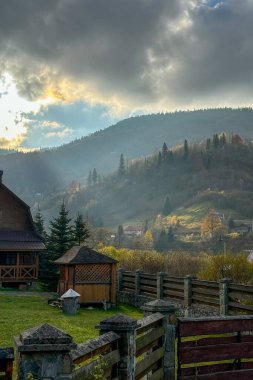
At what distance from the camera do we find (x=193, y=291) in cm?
2048

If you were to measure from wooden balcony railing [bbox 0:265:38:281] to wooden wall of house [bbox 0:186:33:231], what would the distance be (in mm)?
3755

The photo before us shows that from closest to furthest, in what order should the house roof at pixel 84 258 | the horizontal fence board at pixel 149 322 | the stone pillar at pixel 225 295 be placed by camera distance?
1. the horizontal fence board at pixel 149 322
2. the stone pillar at pixel 225 295
3. the house roof at pixel 84 258

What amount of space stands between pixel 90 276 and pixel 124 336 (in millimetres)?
19585

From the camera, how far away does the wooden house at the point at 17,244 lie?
35.7 m

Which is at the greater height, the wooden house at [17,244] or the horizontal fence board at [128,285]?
the wooden house at [17,244]

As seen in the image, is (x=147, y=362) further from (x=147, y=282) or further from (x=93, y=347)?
(x=147, y=282)

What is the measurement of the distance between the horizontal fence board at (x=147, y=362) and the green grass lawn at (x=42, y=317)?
480cm

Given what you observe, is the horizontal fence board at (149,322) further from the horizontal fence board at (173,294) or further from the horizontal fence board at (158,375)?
the horizontal fence board at (173,294)

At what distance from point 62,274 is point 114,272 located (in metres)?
2.88

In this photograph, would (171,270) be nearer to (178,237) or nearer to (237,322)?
(237,322)

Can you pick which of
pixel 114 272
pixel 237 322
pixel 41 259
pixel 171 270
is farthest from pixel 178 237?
pixel 237 322

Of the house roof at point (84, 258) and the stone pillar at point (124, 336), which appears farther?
the house roof at point (84, 258)

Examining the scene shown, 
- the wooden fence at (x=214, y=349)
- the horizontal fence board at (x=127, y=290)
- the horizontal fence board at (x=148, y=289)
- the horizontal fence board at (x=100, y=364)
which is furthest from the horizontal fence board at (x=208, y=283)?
the horizontal fence board at (x=100, y=364)

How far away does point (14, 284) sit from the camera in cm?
3681
